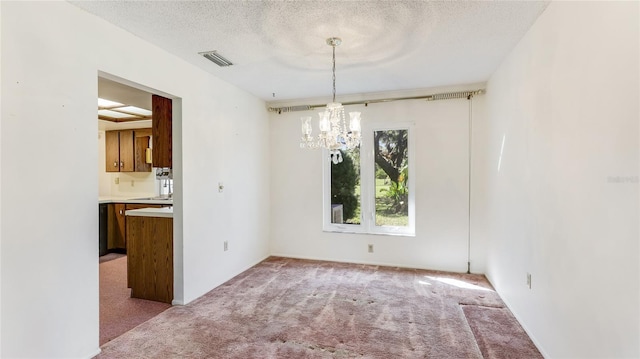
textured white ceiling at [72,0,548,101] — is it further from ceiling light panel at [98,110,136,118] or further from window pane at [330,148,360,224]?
ceiling light panel at [98,110,136,118]

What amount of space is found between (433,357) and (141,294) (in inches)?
116

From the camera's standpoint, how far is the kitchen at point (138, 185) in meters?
3.15

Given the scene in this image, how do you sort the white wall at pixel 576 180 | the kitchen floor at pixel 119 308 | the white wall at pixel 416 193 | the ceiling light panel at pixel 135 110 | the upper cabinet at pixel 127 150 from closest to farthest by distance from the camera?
1. the white wall at pixel 576 180
2. the kitchen floor at pixel 119 308
3. the white wall at pixel 416 193
4. the ceiling light panel at pixel 135 110
5. the upper cabinet at pixel 127 150

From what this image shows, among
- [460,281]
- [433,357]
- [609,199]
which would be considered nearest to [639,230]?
[609,199]

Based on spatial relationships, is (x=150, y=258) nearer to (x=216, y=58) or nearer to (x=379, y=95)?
(x=216, y=58)

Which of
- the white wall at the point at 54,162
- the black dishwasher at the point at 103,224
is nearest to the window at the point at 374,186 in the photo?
the white wall at the point at 54,162

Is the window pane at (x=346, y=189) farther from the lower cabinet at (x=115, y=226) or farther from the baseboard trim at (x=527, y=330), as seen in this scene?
the lower cabinet at (x=115, y=226)

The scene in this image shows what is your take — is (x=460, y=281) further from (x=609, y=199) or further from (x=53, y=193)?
(x=53, y=193)

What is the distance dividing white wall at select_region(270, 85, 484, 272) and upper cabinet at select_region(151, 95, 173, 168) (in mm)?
1829

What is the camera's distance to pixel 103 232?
495 cm

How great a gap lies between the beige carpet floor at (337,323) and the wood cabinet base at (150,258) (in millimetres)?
347

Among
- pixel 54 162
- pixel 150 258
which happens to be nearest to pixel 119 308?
pixel 150 258

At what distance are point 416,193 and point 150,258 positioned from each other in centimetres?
337

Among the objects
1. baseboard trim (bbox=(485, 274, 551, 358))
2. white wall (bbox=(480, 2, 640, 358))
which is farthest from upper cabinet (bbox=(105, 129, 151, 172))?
baseboard trim (bbox=(485, 274, 551, 358))
